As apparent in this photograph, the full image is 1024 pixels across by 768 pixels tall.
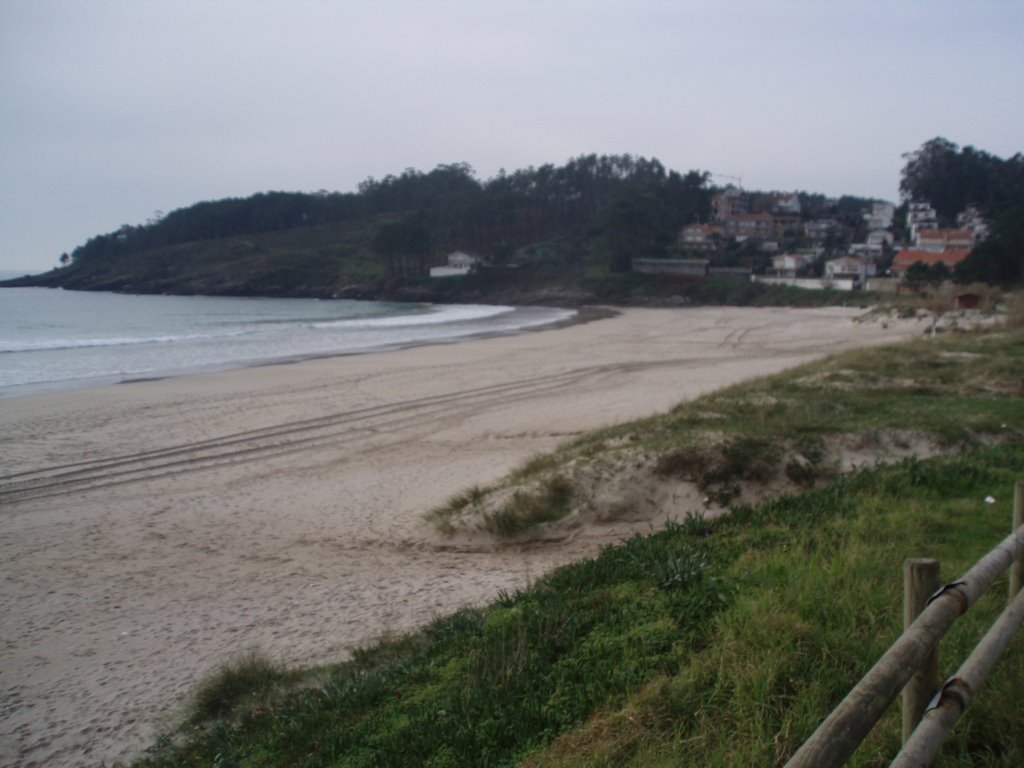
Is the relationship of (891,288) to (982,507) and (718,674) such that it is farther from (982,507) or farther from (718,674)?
(718,674)

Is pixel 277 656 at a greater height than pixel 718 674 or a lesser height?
lesser

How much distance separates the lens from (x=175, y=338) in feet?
129

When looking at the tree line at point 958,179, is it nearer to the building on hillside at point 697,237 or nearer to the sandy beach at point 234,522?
the building on hillside at point 697,237

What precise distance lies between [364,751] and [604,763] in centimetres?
133

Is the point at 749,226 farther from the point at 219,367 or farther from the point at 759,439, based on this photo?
the point at 759,439

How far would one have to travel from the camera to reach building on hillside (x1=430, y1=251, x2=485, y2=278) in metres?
94.2

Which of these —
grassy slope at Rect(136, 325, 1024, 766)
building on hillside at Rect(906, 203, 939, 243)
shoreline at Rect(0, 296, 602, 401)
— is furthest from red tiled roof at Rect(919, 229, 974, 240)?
grassy slope at Rect(136, 325, 1024, 766)

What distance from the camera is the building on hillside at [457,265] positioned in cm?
9419

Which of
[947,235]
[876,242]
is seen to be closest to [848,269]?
[947,235]

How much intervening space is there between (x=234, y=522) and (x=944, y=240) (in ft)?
276

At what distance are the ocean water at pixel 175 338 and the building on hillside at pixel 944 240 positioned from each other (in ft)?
154

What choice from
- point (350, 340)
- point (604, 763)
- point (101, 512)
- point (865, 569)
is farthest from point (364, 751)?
point (350, 340)

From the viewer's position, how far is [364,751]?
3.75m

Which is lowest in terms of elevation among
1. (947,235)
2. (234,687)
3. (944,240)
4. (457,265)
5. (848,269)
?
(234,687)
